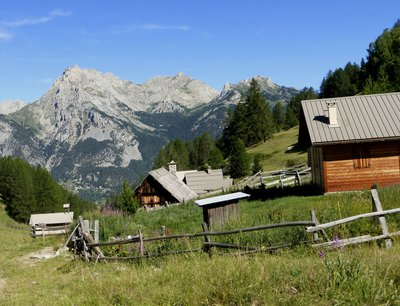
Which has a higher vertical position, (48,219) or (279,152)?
(279,152)

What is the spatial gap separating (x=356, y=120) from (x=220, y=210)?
16.4 meters

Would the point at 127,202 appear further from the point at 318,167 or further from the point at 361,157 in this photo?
the point at 361,157

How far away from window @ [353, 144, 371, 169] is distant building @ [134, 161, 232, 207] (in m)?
22.0

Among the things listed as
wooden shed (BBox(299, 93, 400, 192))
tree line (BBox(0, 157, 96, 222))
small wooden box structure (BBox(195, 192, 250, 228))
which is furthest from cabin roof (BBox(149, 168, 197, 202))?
tree line (BBox(0, 157, 96, 222))

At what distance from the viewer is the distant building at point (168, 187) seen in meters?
51.4

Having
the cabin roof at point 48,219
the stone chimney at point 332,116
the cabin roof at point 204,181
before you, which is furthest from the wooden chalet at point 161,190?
the cabin roof at point 48,219

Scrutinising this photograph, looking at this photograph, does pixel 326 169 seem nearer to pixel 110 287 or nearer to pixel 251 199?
pixel 251 199

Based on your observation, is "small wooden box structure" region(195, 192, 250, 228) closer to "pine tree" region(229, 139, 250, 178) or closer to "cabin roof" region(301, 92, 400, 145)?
"cabin roof" region(301, 92, 400, 145)

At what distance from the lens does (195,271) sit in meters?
9.00

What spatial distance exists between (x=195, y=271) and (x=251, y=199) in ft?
71.0

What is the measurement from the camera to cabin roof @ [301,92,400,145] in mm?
27562

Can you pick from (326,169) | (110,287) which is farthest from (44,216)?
(110,287)

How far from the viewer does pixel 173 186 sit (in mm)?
52438

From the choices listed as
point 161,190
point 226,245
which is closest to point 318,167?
point 226,245
